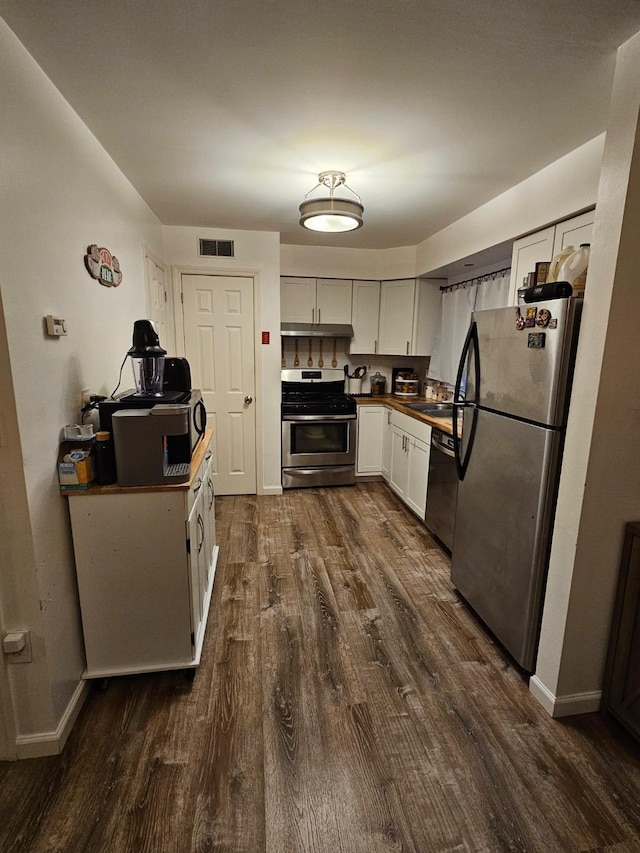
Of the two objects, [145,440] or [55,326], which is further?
[145,440]

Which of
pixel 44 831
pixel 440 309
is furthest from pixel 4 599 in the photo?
pixel 440 309

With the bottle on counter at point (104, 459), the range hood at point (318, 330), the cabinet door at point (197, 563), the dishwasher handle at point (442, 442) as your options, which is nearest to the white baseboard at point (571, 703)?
the dishwasher handle at point (442, 442)

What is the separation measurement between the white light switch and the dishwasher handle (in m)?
2.25

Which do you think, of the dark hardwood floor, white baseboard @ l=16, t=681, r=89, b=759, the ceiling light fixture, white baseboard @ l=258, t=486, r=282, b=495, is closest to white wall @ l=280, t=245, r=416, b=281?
the ceiling light fixture

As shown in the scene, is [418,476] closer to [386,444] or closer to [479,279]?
[386,444]

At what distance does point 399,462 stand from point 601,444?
8.08 ft

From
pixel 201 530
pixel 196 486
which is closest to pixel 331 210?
pixel 196 486

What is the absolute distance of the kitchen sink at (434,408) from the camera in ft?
12.2

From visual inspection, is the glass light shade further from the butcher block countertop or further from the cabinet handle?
the cabinet handle

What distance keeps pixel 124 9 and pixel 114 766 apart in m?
2.45

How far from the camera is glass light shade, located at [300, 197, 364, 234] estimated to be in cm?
225

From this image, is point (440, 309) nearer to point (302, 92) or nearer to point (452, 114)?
point (452, 114)

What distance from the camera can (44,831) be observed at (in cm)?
126

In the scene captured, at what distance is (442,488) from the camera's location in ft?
9.78
